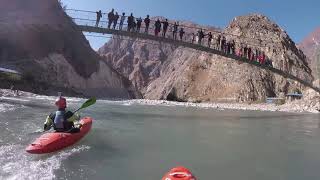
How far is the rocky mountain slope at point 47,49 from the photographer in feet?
200

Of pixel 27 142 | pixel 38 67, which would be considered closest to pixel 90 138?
pixel 27 142

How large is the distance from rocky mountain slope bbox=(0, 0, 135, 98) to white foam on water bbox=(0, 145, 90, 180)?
1601 inches

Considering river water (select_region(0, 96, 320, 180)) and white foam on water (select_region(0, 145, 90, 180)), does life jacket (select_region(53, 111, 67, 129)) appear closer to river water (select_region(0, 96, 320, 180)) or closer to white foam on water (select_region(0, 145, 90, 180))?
river water (select_region(0, 96, 320, 180))

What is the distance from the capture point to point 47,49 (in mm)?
69188

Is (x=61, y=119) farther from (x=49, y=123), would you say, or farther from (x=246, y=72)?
(x=246, y=72)

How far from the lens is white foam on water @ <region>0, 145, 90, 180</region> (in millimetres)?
10469

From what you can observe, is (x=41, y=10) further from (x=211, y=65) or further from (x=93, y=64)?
(x=211, y=65)

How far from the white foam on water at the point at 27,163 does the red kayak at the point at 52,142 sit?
0.63 feet

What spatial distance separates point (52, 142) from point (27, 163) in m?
1.86

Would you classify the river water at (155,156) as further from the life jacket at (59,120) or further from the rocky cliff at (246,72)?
the rocky cliff at (246,72)

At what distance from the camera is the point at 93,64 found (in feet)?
273

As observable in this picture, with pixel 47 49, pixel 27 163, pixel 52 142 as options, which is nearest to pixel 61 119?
pixel 52 142

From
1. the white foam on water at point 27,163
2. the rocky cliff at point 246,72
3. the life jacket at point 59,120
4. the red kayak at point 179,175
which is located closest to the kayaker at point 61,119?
the life jacket at point 59,120

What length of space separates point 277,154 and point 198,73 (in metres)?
85.6
